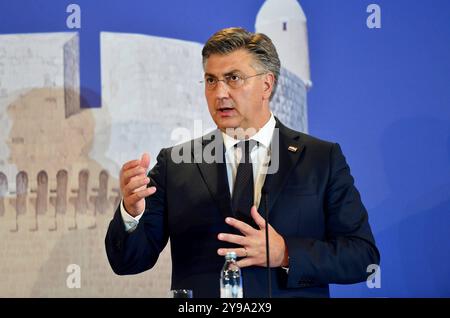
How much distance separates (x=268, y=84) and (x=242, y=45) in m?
0.20

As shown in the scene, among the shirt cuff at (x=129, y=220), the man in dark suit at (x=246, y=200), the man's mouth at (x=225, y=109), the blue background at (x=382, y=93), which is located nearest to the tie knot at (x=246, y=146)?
the man in dark suit at (x=246, y=200)

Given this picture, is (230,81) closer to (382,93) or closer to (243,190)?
(243,190)

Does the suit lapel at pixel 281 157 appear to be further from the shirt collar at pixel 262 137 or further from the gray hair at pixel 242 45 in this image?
the gray hair at pixel 242 45

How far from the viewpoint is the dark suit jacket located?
2.29 m

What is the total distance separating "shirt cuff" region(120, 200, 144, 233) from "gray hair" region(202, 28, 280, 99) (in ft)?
2.08

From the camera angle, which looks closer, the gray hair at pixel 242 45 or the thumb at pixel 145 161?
the thumb at pixel 145 161

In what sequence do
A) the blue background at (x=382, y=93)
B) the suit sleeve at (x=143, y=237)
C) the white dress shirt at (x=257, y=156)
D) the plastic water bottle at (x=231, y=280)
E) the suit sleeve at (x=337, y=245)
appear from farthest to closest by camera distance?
1. the blue background at (x=382, y=93)
2. the white dress shirt at (x=257, y=156)
3. the suit sleeve at (x=143, y=237)
4. the suit sleeve at (x=337, y=245)
5. the plastic water bottle at (x=231, y=280)

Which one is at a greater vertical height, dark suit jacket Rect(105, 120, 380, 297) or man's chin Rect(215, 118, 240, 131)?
man's chin Rect(215, 118, 240, 131)

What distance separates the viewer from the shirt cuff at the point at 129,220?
227cm

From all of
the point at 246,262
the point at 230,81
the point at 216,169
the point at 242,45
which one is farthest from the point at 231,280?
the point at 242,45

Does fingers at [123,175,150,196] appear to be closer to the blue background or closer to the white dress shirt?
the white dress shirt

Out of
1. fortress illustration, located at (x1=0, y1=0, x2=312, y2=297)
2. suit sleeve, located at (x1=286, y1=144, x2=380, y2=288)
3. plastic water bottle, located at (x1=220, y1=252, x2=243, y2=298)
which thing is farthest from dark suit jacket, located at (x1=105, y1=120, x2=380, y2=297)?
fortress illustration, located at (x1=0, y1=0, x2=312, y2=297)

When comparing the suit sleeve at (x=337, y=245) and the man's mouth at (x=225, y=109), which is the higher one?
the man's mouth at (x=225, y=109)

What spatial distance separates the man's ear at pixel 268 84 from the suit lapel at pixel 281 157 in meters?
0.12
